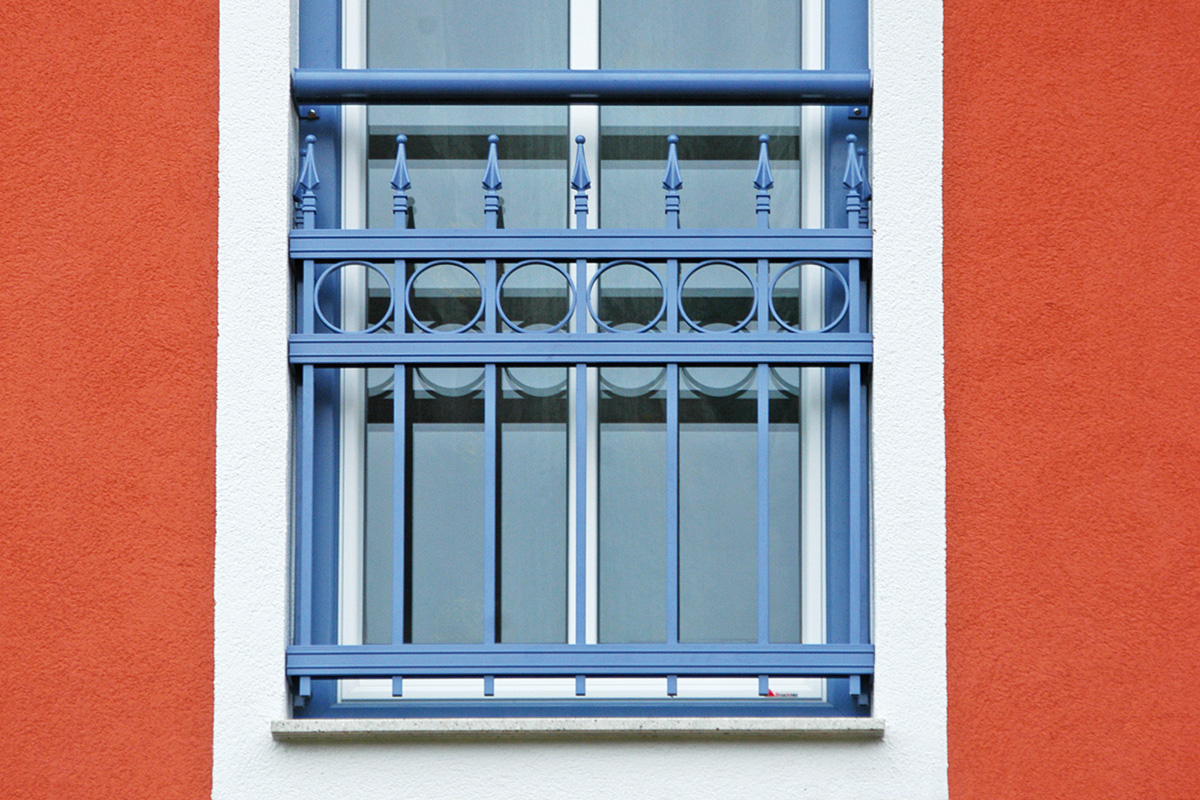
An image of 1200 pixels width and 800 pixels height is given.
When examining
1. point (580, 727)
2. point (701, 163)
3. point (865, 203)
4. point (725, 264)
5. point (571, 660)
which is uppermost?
point (701, 163)

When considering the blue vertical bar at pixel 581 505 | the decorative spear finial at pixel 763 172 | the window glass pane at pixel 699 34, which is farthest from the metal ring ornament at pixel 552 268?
the window glass pane at pixel 699 34

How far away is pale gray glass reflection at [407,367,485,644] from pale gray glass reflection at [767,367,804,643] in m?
0.91

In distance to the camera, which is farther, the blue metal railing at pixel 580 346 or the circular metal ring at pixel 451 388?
the circular metal ring at pixel 451 388

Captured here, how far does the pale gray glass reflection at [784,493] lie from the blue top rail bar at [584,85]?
0.86 meters

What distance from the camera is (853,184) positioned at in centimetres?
369

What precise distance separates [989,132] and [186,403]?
2552 millimetres

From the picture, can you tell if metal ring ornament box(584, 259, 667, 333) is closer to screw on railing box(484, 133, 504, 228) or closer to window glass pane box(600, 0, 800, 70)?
screw on railing box(484, 133, 504, 228)

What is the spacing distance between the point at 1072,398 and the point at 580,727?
1747mm

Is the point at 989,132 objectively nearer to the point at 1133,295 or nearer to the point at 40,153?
the point at 1133,295

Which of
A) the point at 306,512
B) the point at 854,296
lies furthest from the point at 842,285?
the point at 306,512

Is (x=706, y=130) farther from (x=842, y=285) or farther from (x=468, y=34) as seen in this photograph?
(x=468, y=34)

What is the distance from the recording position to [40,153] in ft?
12.1

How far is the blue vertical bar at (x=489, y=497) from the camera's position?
3.60m

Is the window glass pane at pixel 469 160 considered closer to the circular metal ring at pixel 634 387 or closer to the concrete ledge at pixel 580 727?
the circular metal ring at pixel 634 387
